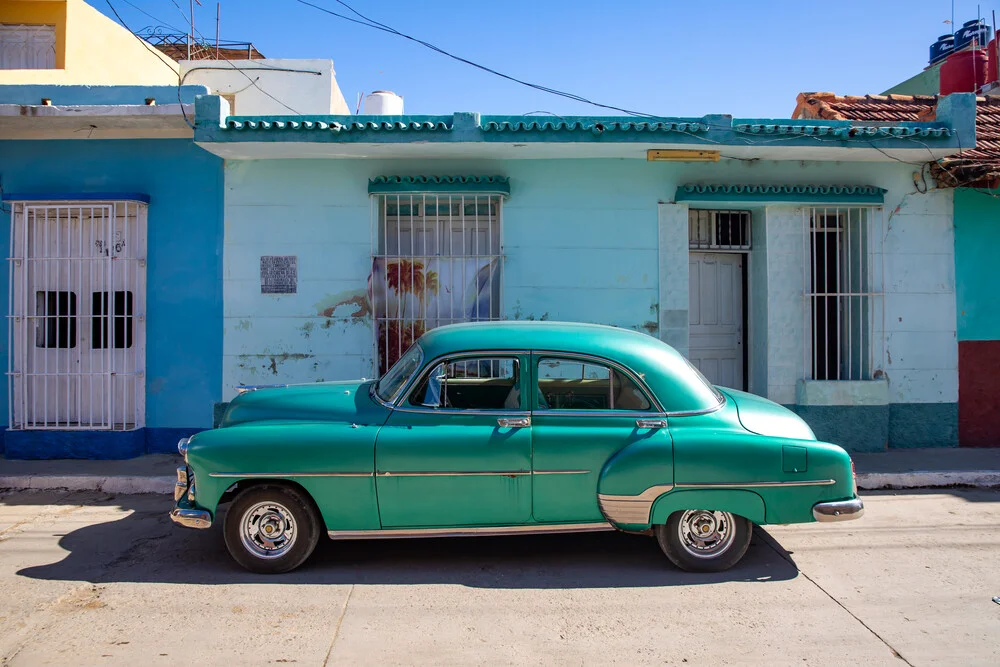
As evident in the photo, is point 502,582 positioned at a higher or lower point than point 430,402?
lower

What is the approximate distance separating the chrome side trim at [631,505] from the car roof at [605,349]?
51 cm

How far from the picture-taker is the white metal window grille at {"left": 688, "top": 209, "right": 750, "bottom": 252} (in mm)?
8180

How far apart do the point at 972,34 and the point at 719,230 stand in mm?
7080

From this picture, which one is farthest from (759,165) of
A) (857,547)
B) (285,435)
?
(285,435)

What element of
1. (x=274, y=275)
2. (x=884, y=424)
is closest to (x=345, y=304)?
(x=274, y=275)

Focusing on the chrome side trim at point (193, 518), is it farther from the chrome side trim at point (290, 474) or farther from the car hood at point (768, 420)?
the car hood at point (768, 420)

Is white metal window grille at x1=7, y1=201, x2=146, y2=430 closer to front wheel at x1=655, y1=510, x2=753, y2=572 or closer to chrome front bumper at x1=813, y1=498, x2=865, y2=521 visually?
front wheel at x1=655, y1=510, x2=753, y2=572

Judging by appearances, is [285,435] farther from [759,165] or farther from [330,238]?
[759,165]

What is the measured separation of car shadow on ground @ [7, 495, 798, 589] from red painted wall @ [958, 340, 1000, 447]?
4143 millimetres

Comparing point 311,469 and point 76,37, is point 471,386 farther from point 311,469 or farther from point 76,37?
point 76,37

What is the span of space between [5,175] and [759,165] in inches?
316

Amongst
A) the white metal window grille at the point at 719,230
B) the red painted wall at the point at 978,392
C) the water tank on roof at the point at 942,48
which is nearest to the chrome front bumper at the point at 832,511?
the white metal window grille at the point at 719,230

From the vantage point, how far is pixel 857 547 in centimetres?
499

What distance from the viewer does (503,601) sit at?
4.05 m
